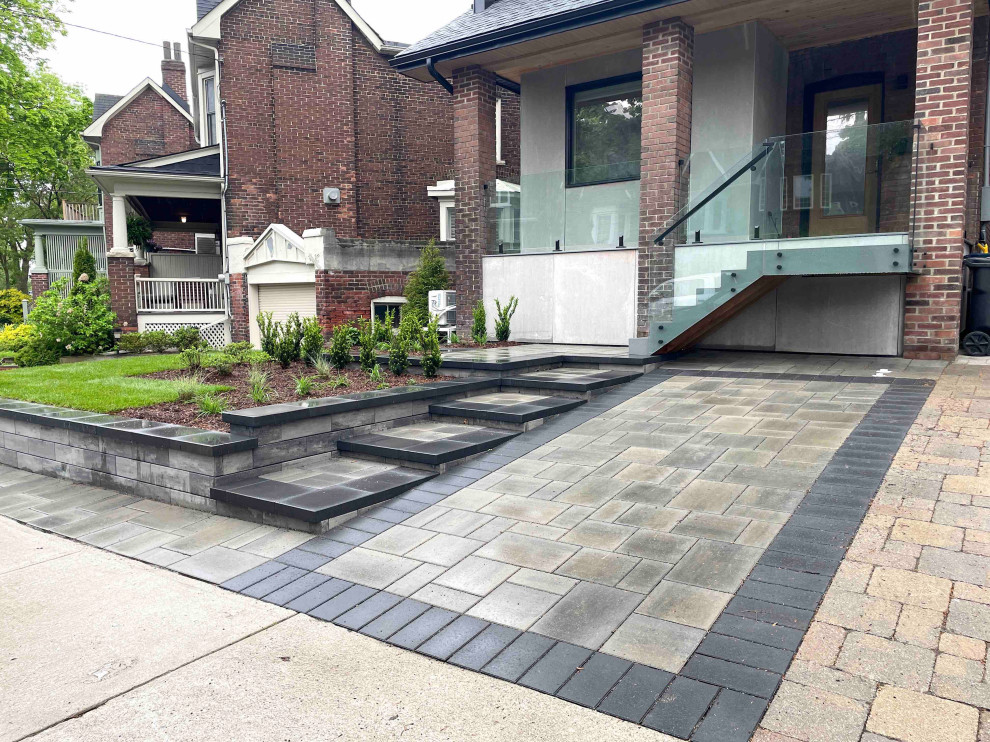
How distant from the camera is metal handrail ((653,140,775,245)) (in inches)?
350

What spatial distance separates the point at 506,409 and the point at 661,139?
5.75m

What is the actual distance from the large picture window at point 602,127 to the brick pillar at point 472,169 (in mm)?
1526

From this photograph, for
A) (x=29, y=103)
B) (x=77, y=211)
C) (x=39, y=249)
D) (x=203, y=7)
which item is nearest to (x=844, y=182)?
(x=203, y=7)

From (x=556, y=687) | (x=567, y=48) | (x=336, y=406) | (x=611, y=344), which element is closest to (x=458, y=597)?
(x=556, y=687)

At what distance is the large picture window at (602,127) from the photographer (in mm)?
11984

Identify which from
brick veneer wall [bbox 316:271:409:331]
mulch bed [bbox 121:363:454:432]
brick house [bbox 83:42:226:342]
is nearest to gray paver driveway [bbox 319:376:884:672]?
mulch bed [bbox 121:363:454:432]

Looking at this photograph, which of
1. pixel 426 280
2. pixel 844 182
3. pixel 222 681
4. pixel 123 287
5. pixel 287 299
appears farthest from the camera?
pixel 123 287

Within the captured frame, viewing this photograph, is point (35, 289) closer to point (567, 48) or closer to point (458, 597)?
point (567, 48)

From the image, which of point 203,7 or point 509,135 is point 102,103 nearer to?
point 203,7

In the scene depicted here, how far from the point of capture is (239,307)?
15.9 meters

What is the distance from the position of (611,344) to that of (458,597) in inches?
306

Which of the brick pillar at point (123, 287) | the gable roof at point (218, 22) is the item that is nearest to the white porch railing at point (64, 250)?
the brick pillar at point (123, 287)

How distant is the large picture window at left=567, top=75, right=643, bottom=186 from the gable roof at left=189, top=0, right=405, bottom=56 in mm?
7708

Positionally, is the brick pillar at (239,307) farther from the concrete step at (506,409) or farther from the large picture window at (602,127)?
the concrete step at (506,409)
